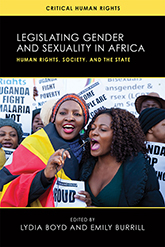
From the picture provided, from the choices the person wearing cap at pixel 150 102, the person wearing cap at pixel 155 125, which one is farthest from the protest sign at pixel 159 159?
the person wearing cap at pixel 150 102

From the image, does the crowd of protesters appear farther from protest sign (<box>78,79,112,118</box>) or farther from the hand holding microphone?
protest sign (<box>78,79,112,118</box>)

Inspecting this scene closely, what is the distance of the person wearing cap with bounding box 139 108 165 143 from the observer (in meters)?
4.03

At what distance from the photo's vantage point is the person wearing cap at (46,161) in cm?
308

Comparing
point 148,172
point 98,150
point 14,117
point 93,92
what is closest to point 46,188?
point 98,150

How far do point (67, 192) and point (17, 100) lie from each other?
2918 millimetres

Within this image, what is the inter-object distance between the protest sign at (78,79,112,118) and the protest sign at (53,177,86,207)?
1744 mm

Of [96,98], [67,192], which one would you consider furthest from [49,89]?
[67,192]

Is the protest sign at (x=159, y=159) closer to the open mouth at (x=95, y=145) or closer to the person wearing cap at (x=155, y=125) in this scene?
the person wearing cap at (x=155, y=125)

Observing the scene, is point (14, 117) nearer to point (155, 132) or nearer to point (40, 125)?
point (40, 125)

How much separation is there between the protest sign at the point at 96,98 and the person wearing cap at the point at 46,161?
992 mm

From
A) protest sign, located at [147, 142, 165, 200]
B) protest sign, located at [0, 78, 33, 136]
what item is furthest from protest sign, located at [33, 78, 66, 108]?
protest sign, located at [147, 142, 165, 200]

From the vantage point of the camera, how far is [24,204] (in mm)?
3158

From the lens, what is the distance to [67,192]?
124 inches

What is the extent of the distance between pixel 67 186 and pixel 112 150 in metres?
0.65
